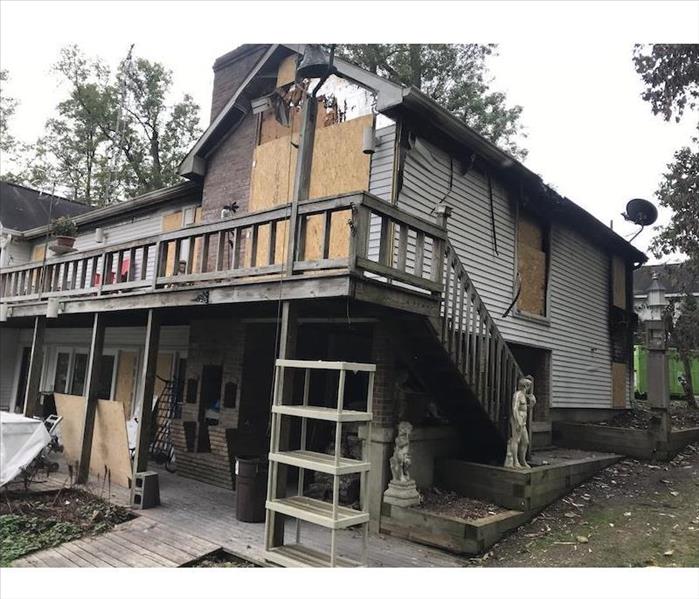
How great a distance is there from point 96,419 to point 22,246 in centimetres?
1162

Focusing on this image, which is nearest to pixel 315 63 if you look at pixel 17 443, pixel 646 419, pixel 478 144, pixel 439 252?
pixel 439 252

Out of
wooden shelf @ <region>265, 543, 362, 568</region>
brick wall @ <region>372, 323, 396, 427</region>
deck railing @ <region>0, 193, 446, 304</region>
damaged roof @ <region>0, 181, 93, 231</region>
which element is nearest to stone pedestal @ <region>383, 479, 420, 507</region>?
brick wall @ <region>372, 323, 396, 427</region>

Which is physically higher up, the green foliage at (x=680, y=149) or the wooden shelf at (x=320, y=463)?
the green foliage at (x=680, y=149)

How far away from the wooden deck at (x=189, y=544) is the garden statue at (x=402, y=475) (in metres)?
Answer: 0.47

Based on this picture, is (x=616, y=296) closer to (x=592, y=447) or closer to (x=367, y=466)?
(x=592, y=447)

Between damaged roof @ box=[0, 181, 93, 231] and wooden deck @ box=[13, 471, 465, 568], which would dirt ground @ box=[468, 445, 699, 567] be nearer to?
wooden deck @ box=[13, 471, 465, 568]

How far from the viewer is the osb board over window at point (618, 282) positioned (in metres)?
13.7

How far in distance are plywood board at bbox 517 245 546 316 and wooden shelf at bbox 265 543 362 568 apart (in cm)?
652

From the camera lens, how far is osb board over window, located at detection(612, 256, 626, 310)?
540 inches

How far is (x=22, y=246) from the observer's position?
17531 millimetres

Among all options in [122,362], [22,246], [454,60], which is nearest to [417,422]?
[122,362]

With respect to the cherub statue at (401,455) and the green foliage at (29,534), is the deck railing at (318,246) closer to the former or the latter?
the cherub statue at (401,455)

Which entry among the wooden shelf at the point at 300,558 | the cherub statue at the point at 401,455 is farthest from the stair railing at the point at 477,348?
the wooden shelf at the point at 300,558

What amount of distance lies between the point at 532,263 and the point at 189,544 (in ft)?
25.8
